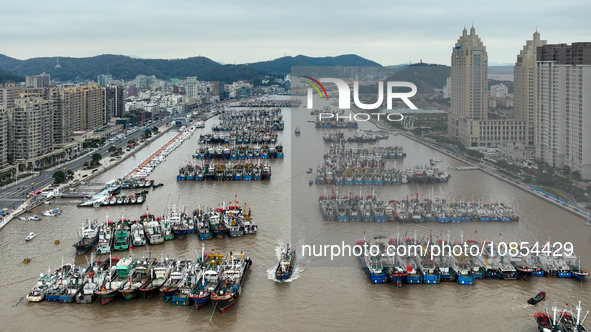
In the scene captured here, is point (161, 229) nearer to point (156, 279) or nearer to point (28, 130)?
point (156, 279)

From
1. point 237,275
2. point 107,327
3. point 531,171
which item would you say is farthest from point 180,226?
point 531,171

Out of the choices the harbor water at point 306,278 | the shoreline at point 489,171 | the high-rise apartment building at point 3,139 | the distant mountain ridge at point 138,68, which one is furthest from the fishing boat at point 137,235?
the distant mountain ridge at point 138,68

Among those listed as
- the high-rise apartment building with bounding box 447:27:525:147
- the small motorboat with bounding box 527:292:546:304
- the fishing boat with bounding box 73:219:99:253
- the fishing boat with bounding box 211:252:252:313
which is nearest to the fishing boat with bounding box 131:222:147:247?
the fishing boat with bounding box 73:219:99:253

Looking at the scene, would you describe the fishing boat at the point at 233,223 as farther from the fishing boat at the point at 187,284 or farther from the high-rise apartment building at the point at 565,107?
the high-rise apartment building at the point at 565,107

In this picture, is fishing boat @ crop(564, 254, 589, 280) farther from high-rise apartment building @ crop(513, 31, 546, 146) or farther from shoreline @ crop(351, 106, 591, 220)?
high-rise apartment building @ crop(513, 31, 546, 146)

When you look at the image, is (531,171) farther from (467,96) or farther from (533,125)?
(467,96)

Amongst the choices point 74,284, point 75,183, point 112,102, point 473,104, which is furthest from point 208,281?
point 112,102

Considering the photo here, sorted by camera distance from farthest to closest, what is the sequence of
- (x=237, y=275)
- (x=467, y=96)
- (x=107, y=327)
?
(x=467, y=96) < (x=237, y=275) < (x=107, y=327)

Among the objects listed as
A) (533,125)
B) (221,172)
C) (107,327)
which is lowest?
(107,327)
